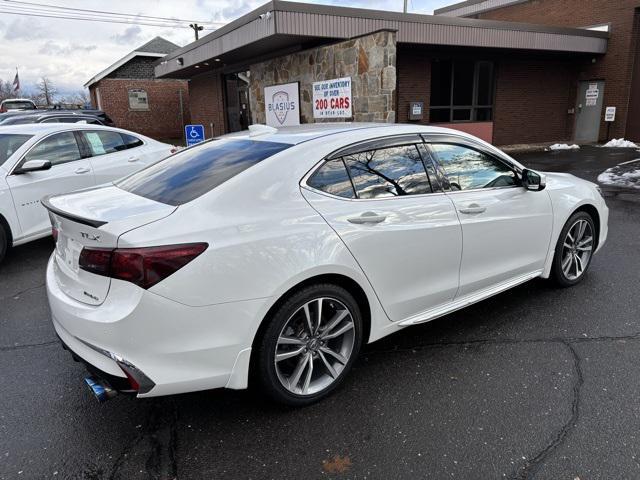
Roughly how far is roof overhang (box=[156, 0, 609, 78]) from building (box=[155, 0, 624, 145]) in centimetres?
3

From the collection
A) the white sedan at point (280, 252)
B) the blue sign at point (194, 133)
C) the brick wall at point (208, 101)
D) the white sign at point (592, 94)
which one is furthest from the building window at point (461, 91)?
the white sedan at point (280, 252)

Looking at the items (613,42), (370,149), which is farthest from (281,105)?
(613,42)

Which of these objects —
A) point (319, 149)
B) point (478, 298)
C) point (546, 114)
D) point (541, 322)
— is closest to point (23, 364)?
point (319, 149)

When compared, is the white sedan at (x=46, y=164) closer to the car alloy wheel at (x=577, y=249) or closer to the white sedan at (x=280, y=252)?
the white sedan at (x=280, y=252)

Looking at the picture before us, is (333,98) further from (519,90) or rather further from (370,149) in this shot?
(370,149)

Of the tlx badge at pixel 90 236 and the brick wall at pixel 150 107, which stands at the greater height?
the brick wall at pixel 150 107

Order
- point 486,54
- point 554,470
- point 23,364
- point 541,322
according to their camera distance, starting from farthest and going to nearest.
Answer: point 486,54
point 541,322
point 23,364
point 554,470

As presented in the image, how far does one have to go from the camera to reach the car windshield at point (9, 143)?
610cm

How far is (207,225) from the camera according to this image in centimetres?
251

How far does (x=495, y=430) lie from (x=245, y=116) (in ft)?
61.3

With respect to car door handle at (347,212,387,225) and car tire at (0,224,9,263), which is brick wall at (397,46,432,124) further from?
car door handle at (347,212,387,225)

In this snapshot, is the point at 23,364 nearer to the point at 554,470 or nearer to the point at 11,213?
the point at 11,213

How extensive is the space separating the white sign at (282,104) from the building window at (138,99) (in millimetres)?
13976

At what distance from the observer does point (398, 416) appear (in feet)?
9.34
